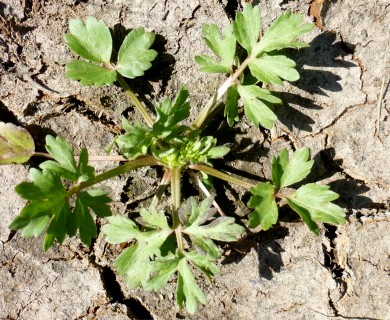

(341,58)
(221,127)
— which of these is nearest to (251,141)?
(221,127)

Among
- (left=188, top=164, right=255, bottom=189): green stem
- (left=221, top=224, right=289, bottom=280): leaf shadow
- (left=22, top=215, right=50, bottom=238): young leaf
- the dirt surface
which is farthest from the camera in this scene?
(left=221, top=224, right=289, bottom=280): leaf shadow

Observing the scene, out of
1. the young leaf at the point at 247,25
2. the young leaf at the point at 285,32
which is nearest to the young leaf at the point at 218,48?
the young leaf at the point at 247,25

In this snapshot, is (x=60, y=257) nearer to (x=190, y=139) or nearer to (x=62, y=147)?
(x=62, y=147)

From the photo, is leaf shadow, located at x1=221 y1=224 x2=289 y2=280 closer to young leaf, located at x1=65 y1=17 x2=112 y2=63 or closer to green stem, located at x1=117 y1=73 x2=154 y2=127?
green stem, located at x1=117 y1=73 x2=154 y2=127

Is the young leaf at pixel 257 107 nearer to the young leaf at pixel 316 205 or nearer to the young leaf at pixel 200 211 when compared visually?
the young leaf at pixel 316 205

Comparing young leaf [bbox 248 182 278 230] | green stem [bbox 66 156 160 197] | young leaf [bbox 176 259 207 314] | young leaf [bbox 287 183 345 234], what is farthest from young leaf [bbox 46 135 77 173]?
young leaf [bbox 287 183 345 234]

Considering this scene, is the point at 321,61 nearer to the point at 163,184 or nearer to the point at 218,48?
the point at 218,48

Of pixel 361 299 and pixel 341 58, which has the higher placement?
pixel 341 58

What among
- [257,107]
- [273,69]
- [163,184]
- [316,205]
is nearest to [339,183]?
[316,205]
